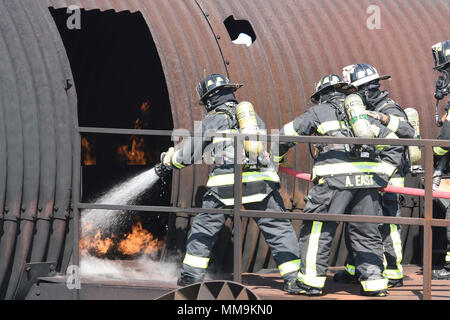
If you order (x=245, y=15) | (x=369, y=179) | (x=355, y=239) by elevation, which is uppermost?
(x=245, y=15)

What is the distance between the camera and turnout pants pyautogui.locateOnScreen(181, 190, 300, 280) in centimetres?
724

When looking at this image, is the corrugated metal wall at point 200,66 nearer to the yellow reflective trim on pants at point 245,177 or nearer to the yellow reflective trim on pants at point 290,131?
the yellow reflective trim on pants at point 245,177

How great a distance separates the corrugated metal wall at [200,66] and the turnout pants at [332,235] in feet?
4.93

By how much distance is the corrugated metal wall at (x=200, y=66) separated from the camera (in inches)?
295

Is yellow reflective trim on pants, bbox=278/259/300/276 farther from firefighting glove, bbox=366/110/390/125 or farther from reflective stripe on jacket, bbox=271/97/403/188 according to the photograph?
firefighting glove, bbox=366/110/390/125

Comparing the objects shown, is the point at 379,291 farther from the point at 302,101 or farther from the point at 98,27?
the point at 98,27

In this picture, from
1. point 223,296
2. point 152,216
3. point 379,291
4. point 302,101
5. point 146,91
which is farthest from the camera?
point 146,91

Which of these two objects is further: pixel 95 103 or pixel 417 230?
pixel 95 103

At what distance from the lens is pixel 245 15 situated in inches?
377

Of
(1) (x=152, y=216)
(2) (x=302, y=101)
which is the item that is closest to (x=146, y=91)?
(1) (x=152, y=216)

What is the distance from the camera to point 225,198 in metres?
7.28

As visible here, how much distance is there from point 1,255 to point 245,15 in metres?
4.08

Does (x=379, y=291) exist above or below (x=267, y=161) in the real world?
below

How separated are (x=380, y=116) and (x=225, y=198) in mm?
1636
